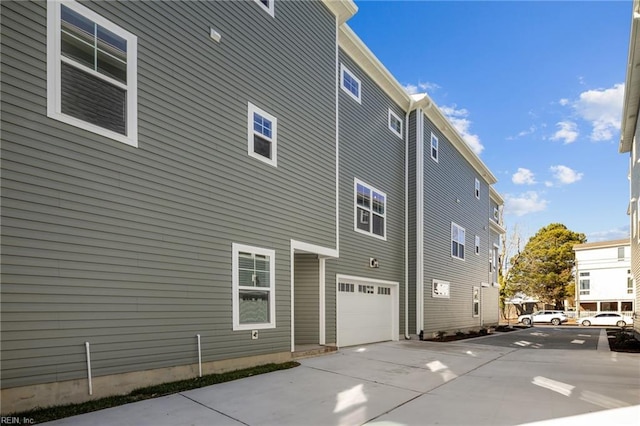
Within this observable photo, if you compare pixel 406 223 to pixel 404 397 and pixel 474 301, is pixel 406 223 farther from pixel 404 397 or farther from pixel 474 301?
pixel 404 397

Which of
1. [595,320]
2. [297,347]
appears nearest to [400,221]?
[297,347]

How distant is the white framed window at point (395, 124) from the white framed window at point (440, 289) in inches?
241

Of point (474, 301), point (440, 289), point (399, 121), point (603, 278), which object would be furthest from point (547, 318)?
point (399, 121)

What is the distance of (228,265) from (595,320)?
3347 cm

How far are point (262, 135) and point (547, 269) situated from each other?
43.1m

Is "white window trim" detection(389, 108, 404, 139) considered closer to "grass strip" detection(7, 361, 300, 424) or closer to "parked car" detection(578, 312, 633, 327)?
"grass strip" detection(7, 361, 300, 424)

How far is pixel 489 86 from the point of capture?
23578 mm

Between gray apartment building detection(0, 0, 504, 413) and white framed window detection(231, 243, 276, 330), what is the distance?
0.11 ft

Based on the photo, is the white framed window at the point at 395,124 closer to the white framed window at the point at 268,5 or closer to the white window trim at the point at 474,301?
the white framed window at the point at 268,5

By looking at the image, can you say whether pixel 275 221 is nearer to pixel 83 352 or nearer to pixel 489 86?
pixel 83 352

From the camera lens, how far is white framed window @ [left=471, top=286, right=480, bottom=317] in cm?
2180

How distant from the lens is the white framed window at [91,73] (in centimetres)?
496

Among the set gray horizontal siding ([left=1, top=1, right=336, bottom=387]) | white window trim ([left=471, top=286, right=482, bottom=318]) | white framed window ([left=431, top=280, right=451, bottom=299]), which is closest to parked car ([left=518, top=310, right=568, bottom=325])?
white window trim ([left=471, top=286, right=482, bottom=318])

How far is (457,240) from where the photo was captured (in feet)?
64.5
